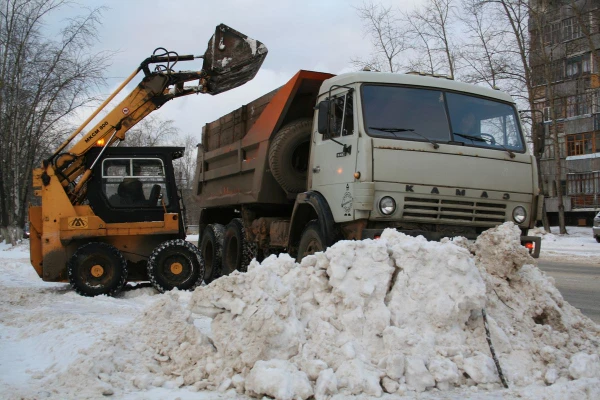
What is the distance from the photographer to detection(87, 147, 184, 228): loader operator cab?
9.76 meters

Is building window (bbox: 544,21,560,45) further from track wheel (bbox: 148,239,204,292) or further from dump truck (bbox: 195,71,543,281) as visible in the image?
track wheel (bbox: 148,239,204,292)

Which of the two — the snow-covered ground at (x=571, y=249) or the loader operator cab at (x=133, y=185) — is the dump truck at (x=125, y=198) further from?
the snow-covered ground at (x=571, y=249)

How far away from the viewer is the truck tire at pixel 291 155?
916 cm

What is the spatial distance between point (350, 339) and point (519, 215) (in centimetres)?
394

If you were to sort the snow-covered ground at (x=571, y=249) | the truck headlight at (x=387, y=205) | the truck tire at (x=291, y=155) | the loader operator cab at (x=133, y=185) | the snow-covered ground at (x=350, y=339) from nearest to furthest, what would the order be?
1. the snow-covered ground at (x=350, y=339)
2. the truck headlight at (x=387, y=205)
3. the truck tire at (x=291, y=155)
4. the loader operator cab at (x=133, y=185)
5. the snow-covered ground at (x=571, y=249)

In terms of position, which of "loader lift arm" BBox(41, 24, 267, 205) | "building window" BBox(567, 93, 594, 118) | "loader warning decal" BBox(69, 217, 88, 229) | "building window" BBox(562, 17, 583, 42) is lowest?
"loader warning decal" BBox(69, 217, 88, 229)

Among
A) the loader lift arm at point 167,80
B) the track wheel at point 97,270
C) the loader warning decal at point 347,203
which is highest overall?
the loader lift arm at point 167,80

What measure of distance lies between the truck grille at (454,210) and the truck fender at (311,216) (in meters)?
0.99

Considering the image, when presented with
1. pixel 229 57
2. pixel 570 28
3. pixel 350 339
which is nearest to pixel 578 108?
pixel 570 28

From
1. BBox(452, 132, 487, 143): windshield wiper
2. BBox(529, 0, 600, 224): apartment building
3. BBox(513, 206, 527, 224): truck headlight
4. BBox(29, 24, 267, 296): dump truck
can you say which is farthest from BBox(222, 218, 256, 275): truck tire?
BBox(529, 0, 600, 224): apartment building

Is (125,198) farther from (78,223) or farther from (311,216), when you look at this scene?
(311,216)

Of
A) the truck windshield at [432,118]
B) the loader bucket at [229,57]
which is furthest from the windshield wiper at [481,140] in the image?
the loader bucket at [229,57]

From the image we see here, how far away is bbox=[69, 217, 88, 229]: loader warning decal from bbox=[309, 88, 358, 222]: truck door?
3631mm

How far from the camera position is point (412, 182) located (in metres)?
7.20
